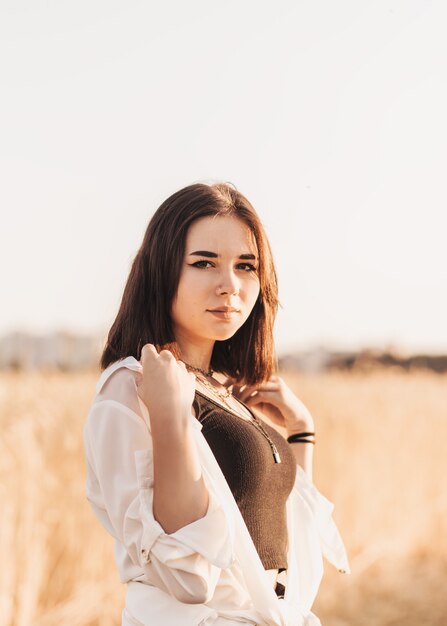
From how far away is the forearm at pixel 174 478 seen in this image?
1604mm

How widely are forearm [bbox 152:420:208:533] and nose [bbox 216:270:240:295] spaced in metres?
0.43

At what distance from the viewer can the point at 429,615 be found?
549cm

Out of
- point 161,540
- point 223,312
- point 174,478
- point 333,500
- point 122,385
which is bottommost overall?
point 333,500

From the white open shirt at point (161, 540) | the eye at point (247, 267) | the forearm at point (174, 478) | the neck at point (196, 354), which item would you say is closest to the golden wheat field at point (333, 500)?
the neck at point (196, 354)

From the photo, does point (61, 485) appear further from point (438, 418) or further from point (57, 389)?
point (438, 418)

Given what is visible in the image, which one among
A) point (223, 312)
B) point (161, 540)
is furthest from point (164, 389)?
point (223, 312)

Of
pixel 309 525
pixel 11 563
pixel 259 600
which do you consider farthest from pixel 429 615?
pixel 259 600

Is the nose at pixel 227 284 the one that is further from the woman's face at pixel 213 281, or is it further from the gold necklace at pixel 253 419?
the gold necklace at pixel 253 419

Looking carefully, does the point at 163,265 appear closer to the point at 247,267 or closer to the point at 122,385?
the point at 247,267

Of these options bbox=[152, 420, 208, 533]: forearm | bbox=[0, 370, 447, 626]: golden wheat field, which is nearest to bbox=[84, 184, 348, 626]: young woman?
bbox=[152, 420, 208, 533]: forearm

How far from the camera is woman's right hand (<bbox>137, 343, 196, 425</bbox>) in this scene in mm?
1627

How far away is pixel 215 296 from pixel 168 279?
0.38 ft

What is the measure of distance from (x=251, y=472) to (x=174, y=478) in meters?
0.32

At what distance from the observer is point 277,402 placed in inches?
94.1
